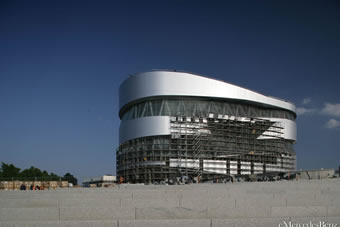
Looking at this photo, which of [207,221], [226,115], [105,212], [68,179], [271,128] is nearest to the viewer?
[207,221]

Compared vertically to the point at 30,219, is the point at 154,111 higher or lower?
higher

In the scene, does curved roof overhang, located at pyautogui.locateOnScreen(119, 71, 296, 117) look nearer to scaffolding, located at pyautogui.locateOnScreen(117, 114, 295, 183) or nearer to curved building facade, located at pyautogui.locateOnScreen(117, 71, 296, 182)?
curved building facade, located at pyautogui.locateOnScreen(117, 71, 296, 182)

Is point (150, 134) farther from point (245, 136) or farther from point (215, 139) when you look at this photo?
point (245, 136)

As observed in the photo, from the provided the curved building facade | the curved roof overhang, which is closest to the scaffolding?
the curved building facade

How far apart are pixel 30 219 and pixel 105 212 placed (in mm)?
1315

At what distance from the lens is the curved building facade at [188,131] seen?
58.3 metres

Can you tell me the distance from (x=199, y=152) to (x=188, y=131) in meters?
3.86

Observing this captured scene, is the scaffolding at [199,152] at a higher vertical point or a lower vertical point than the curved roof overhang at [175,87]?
lower

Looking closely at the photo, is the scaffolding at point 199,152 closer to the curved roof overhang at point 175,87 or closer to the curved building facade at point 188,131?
the curved building facade at point 188,131

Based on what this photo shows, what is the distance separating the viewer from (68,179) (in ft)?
114

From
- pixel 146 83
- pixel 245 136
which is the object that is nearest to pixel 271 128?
pixel 245 136

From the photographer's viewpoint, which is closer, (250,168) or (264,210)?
(264,210)

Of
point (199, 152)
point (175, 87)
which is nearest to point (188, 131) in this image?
point (199, 152)

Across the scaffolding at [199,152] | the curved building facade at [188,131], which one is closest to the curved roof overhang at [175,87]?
the curved building facade at [188,131]
